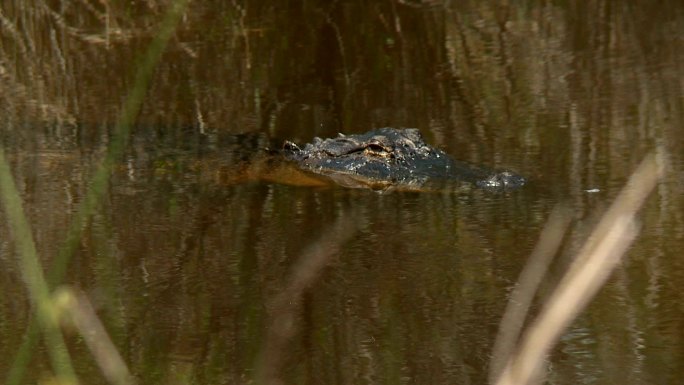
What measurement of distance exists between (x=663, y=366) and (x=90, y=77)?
15.7 feet

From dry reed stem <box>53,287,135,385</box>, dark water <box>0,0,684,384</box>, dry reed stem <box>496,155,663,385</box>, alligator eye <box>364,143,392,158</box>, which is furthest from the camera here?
alligator eye <box>364,143,392,158</box>

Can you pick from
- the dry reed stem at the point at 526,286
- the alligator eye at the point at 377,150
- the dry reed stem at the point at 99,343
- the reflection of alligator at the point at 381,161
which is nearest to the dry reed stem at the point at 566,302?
the dry reed stem at the point at 526,286

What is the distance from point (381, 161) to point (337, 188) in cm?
33

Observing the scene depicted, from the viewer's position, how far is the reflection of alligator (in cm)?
539

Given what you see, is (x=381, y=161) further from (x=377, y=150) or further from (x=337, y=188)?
(x=337, y=188)

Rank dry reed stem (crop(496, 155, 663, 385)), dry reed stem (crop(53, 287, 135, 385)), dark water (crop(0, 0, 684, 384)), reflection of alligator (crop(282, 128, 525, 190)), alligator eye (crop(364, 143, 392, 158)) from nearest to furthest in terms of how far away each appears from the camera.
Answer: dry reed stem (crop(496, 155, 663, 385)) < dry reed stem (crop(53, 287, 135, 385)) < dark water (crop(0, 0, 684, 384)) < reflection of alligator (crop(282, 128, 525, 190)) < alligator eye (crop(364, 143, 392, 158))

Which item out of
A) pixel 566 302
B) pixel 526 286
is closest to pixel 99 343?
pixel 526 286

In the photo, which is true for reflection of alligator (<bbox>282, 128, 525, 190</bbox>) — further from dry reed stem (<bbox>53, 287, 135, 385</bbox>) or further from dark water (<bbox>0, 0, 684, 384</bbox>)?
dry reed stem (<bbox>53, 287, 135, 385</bbox>)

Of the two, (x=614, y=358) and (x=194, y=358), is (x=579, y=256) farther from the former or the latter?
(x=194, y=358)

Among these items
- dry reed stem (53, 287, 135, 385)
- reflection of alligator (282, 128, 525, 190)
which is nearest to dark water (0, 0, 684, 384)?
dry reed stem (53, 287, 135, 385)

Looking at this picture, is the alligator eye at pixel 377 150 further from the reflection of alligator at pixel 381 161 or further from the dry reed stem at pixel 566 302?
the dry reed stem at pixel 566 302

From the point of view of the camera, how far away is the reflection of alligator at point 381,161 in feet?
17.7

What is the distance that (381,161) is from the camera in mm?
5652

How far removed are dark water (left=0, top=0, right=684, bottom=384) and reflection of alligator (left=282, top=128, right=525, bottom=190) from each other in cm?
16
